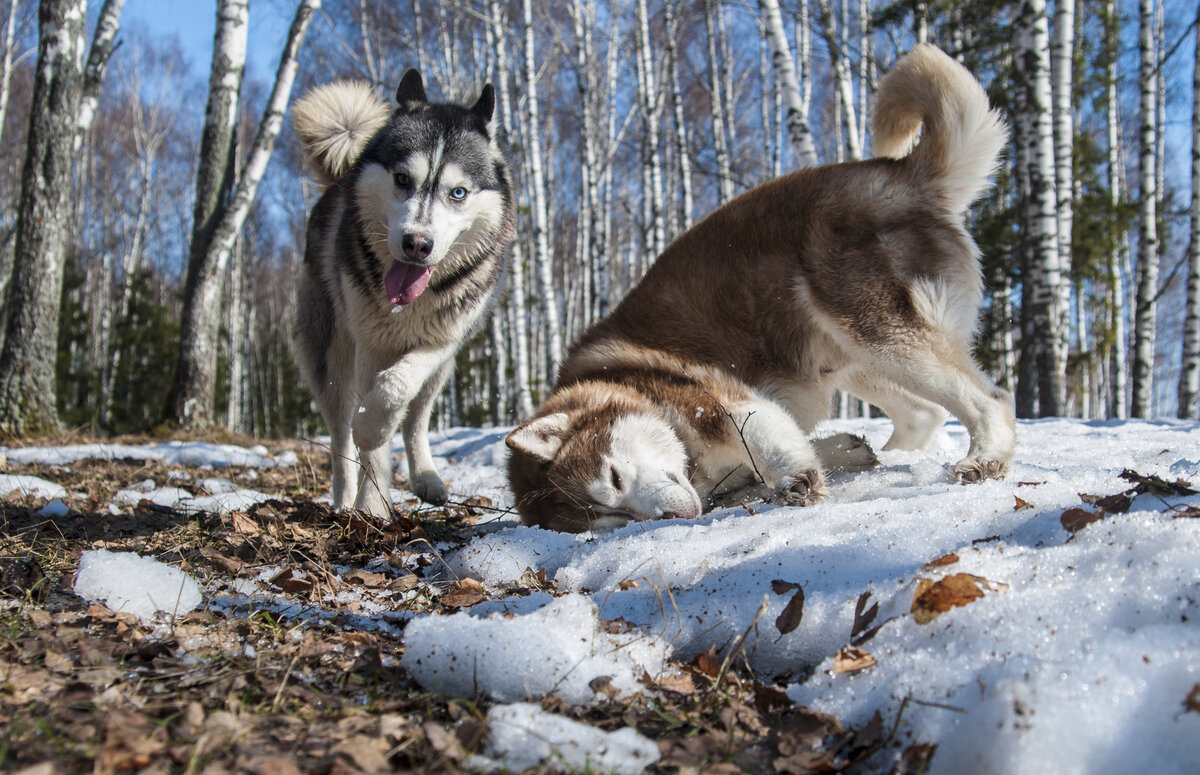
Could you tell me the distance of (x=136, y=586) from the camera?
6.37ft

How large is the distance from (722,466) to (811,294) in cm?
85

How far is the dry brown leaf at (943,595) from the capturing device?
1.48 m

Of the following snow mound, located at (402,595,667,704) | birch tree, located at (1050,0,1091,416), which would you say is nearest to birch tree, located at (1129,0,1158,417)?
birch tree, located at (1050,0,1091,416)

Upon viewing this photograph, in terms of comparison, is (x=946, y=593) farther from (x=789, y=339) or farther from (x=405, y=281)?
(x=405, y=281)

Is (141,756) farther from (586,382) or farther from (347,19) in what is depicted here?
(347,19)

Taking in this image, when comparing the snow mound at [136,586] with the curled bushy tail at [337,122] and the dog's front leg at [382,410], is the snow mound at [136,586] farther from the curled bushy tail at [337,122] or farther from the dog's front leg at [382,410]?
the curled bushy tail at [337,122]

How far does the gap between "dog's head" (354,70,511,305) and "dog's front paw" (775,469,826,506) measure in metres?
Result: 1.74

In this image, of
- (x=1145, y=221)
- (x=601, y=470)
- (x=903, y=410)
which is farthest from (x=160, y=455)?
(x=1145, y=221)

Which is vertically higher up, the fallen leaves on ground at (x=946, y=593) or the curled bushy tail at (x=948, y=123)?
the curled bushy tail at (x=948, y=123)

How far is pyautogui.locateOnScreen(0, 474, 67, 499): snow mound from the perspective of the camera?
3426 mm

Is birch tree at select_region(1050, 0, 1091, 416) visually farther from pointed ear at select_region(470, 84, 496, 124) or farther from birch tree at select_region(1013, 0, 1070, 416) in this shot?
pointed ear at select_region(470, 84, 496, 124)

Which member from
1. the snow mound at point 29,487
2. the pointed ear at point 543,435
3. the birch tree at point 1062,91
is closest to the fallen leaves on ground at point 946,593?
the pointed ear at point 543,435

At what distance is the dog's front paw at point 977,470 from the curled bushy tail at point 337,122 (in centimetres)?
327

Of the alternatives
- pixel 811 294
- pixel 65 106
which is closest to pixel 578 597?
pixel 811 294
